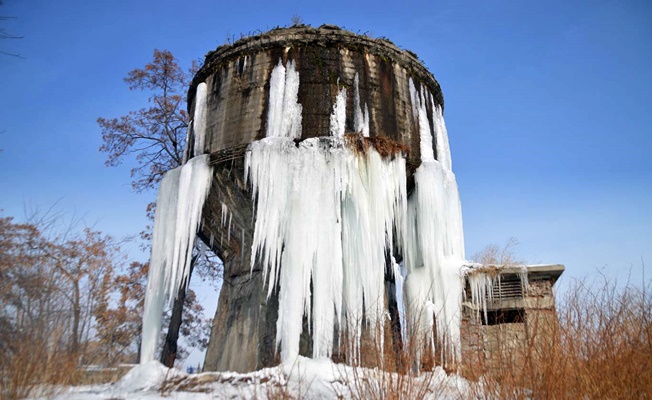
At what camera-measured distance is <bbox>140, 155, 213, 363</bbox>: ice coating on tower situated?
8867mm

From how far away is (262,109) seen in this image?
9.05m

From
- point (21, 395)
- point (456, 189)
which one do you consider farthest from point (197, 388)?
point (456, 189)

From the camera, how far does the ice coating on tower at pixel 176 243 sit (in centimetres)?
887

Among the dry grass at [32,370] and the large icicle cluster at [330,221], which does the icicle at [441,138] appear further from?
the dry grass at [32,370]

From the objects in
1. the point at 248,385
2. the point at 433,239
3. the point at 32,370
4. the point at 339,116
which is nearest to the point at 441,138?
the point at 433,239

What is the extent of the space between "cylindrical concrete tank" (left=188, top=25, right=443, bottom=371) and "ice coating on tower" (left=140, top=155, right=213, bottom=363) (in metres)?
0.39

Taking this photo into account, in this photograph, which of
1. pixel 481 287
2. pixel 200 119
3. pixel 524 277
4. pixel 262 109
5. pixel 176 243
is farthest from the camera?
pixel 524 277

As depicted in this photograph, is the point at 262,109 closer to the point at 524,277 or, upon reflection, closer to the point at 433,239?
the point at 433,239

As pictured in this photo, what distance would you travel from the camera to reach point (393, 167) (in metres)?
8.93

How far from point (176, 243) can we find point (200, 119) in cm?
249

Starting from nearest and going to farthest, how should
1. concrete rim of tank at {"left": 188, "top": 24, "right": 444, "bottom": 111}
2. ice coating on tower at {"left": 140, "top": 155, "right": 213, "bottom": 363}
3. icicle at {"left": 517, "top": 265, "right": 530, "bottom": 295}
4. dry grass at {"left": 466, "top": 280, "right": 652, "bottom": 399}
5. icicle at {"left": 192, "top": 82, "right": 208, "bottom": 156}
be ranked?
dry grass at {"left": 466, "top": 280, "right": 652, "bottom": 399} < ice coating on tower at {"left": 140, "top": 155, "right": 213, "bottom": 363} < concrete rim of tank at {"left": 188, "top": 24, "right": 444, "bottom": 111} < icicle at {"left": 192, "top": 82, "right": 208, "bottom": 156} < icicle at {"left": 517, "top": 265, "right": 530, "bottom": 295}

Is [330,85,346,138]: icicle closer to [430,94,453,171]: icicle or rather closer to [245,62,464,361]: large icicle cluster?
[245,62,464,361]: large icicle cluster

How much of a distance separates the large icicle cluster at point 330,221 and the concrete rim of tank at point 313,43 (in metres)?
0.57

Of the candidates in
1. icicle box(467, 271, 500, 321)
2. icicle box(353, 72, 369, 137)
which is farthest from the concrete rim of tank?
icicle box(467, 271, 500, 321)
